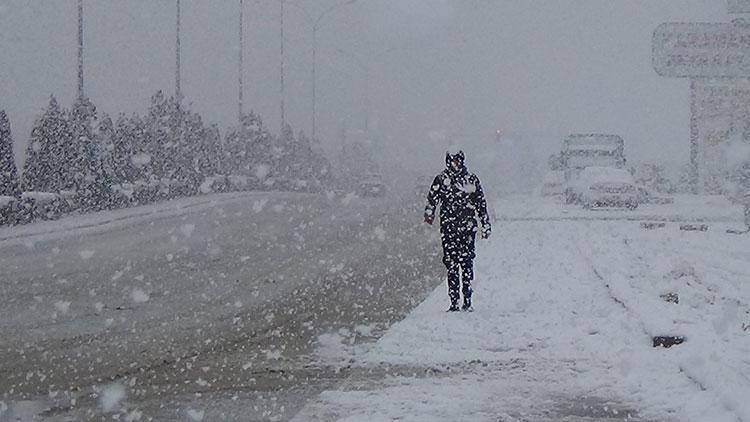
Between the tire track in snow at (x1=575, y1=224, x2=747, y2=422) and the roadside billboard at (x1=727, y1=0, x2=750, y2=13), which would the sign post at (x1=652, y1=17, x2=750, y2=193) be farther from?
the tire track in snow at (x1=575, y1=224, x2=747, y2=422)

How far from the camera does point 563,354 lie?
867 centimetres

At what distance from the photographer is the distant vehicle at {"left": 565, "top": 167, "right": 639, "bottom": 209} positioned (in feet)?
121

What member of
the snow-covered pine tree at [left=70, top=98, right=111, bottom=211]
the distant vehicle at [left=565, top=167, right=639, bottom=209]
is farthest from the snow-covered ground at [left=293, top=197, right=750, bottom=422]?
the distant vehicle at [left=565, top=167, right=639, bottom=209]

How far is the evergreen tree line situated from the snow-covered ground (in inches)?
739

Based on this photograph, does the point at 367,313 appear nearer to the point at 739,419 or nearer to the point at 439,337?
the point at 439,337

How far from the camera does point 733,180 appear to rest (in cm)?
5503

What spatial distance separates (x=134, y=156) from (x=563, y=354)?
34.6 meters

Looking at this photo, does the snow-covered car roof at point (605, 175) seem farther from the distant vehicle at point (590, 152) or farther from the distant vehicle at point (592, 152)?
the distant vehicle at point (592, 152)

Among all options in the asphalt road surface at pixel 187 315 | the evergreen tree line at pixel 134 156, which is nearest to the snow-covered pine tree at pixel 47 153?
the evergreen tree line at pixel 134 156

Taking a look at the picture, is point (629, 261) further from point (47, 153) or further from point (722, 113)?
point (722, 113)

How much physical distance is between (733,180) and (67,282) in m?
47.0

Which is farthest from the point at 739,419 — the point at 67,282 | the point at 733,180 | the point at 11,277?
the point at 733,180

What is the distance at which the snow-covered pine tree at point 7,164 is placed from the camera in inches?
1065

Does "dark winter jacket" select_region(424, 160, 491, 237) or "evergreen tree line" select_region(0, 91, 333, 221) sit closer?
"dark winter jacket" select_region(424, 160, 491, 237)
